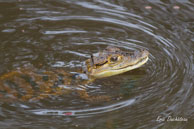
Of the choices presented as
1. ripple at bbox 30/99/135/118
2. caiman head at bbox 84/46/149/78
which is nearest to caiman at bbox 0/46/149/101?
caiman head at bbox 84/46/149/78

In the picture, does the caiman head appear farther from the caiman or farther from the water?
the water

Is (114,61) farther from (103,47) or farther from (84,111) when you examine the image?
(84,111)

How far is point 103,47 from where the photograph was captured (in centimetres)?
710

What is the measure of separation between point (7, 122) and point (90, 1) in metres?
5.17

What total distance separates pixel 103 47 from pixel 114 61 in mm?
996

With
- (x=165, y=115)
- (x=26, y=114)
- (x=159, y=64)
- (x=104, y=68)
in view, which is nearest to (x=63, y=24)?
(x=104, y=68)

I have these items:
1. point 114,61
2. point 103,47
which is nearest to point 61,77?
point 114,61

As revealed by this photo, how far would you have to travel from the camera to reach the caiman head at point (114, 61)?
6145 millimetres

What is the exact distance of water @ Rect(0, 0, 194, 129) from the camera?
4.99m

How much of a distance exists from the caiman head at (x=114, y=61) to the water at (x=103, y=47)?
0.22 m

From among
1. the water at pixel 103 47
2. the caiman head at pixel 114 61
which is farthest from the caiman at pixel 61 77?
the water at pixel 103 47

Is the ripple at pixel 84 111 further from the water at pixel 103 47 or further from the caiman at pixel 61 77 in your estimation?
the caiman at pixel 61 77

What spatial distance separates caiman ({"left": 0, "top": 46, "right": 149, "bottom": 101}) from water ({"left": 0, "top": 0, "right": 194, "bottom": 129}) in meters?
0.18

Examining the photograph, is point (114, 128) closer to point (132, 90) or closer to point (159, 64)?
point (132, 90)
